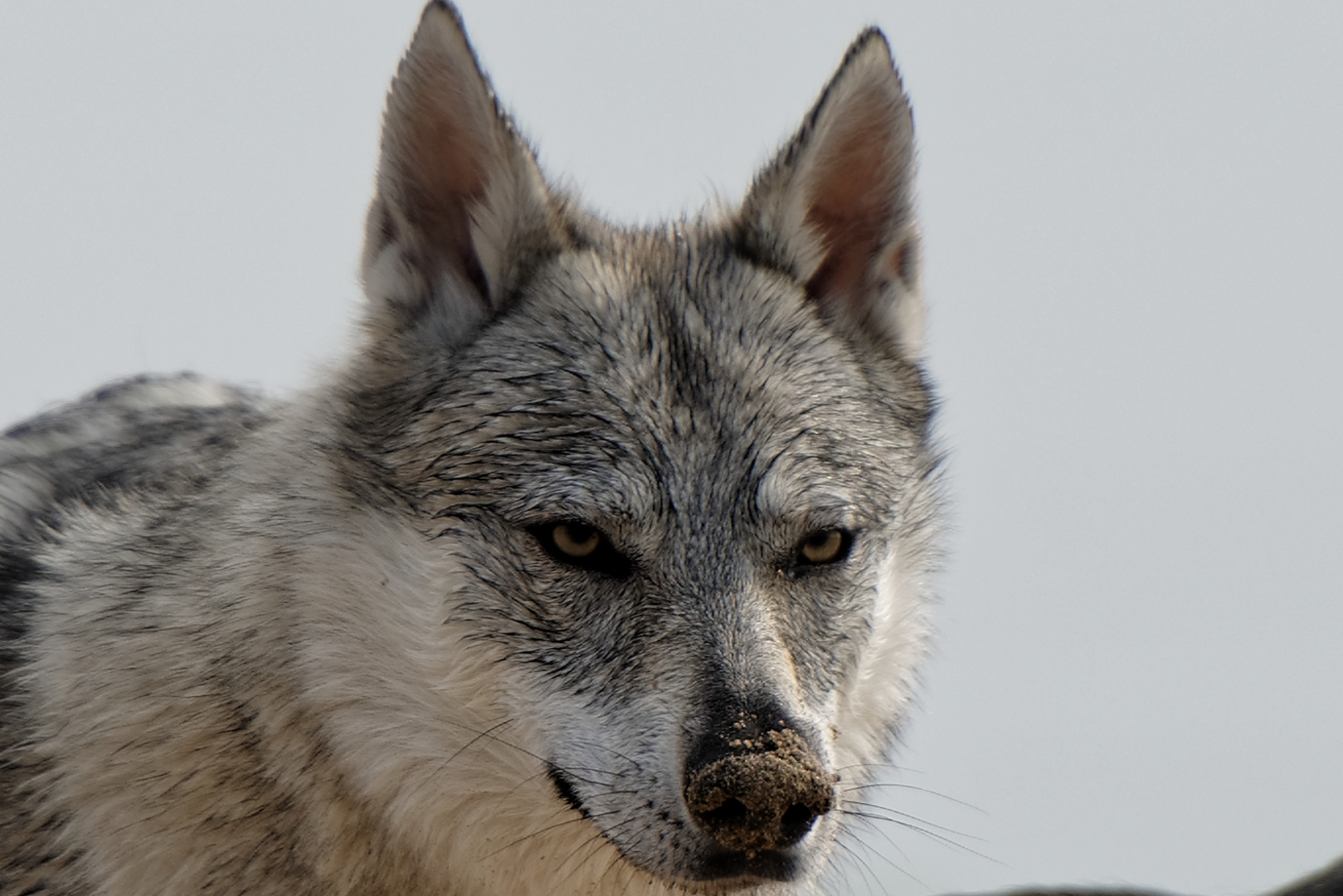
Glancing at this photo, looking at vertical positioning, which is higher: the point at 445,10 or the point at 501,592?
the point at 445,10

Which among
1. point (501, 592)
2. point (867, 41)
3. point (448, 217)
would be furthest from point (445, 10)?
point (501, 592)

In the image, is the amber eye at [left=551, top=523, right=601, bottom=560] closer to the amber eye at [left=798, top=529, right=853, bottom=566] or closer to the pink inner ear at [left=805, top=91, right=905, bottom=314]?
the amber eye at [left=798, top=529, right=853, bottom=566]

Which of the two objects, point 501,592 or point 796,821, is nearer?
point 796,821

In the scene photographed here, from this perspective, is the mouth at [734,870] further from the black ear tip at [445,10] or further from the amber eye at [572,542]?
the black ear tip at [445,10]

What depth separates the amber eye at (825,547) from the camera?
4.69m

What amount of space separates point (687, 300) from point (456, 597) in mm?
1257

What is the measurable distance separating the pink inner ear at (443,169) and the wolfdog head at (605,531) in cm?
1

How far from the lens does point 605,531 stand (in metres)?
4.49

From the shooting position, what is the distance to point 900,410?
5.29m

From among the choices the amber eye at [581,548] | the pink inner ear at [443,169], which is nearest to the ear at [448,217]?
the pink inner ear at [443,169]

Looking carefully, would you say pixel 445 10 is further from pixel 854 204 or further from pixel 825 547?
pixel 825 547

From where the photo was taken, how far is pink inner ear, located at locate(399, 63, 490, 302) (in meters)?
4.80

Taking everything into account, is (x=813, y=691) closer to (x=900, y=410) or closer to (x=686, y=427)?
(x=686, y=427)

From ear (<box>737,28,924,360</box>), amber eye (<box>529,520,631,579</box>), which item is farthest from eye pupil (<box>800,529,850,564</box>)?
ear (<box>737,28,924,360</box>)
